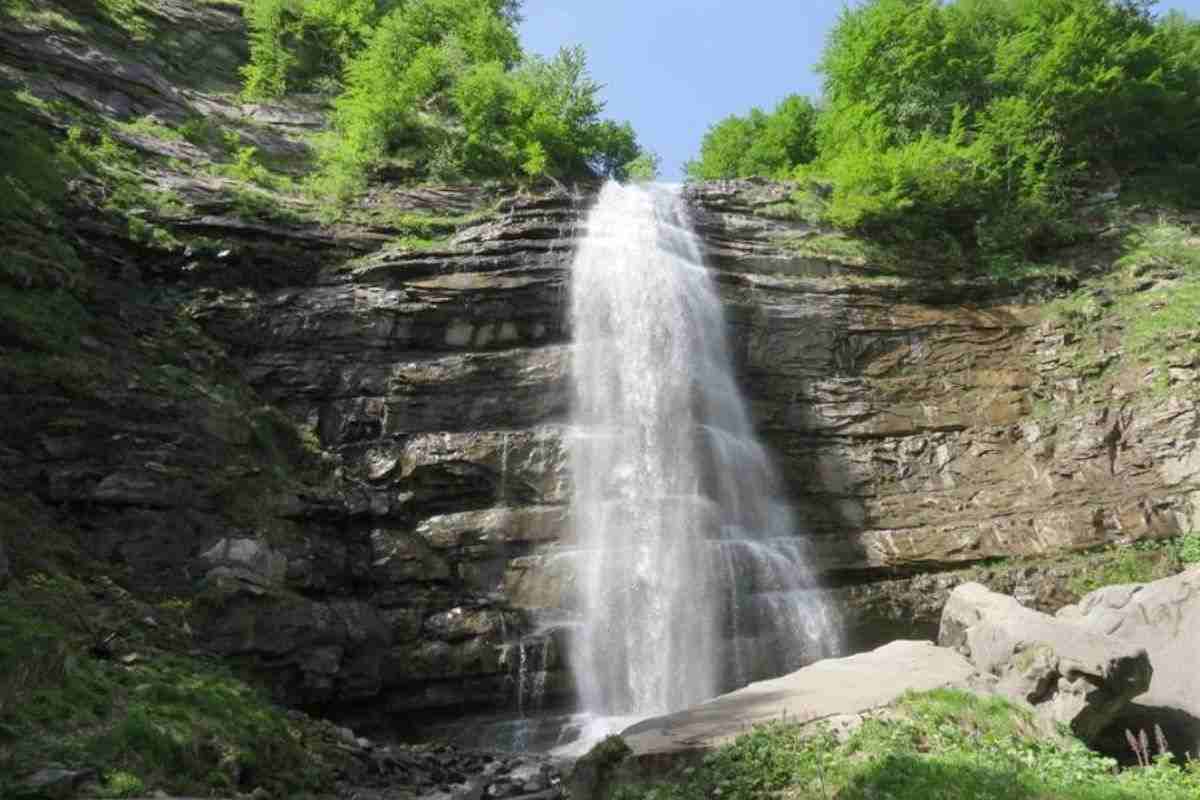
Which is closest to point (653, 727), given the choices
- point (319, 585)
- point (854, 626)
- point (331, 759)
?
point (331, 759)

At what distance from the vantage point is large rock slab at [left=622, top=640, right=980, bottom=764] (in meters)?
7.20

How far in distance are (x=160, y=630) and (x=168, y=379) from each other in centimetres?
494

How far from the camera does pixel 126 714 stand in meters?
6.88

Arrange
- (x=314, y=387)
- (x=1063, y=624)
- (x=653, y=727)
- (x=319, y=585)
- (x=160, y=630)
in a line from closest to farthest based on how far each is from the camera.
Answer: (x=653, y=727)
(x=1063, y=624)
(x=160, y=630)
(x=319, y=585)
(x=314, y=387)

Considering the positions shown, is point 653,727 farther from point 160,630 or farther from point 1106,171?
point 1106,171

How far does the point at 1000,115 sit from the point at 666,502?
14474 mm

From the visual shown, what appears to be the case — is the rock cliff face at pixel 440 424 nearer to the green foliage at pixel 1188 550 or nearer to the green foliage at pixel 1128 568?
the green foliage at pixel 1188 550

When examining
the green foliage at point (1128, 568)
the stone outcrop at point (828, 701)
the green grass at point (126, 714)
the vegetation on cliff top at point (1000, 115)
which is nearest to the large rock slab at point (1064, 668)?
the stone outcrop at point (828, 701)

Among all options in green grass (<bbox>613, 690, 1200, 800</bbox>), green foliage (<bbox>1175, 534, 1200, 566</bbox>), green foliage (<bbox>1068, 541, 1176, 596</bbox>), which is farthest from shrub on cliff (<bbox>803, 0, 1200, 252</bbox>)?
green grass (<bbox>613, 690, 1200, 800</bbox>)

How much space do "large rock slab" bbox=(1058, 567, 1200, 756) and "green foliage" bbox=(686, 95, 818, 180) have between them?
18.5m

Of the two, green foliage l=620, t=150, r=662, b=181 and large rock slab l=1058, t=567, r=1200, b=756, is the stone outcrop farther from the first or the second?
green foliage l=620, t=150, r=662, b=181

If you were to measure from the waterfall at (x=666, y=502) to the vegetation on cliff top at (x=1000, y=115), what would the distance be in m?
5.31

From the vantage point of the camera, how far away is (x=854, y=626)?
47.3 feet

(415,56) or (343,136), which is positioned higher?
(415,56)
